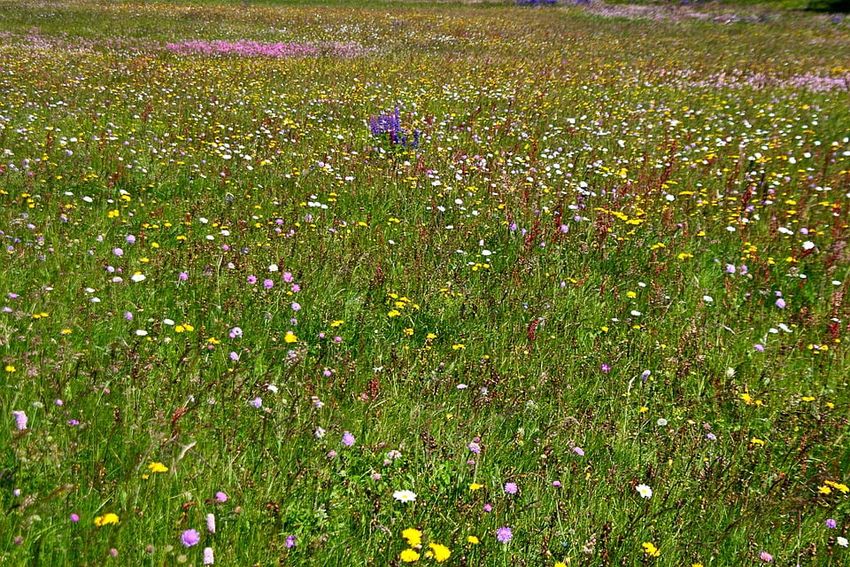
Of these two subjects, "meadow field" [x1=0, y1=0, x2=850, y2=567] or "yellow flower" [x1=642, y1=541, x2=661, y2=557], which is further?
"meadow field" [x1=0, y1=0, x2=850, y2=567]

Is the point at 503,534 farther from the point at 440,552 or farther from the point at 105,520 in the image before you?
Result: the point at 105,520

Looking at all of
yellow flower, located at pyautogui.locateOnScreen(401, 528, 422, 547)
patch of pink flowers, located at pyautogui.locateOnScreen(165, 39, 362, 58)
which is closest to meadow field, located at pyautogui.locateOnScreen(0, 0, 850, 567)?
yellow flower, located at pyautogui.locateOnScreen(401, 528, 422, 547)

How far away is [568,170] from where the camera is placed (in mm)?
7691

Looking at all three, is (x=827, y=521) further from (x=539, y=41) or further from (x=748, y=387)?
(x=539, y=41)

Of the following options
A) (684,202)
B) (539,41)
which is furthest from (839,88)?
(539,41)

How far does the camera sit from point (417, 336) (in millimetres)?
4230

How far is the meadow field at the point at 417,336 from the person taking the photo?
2.58 m

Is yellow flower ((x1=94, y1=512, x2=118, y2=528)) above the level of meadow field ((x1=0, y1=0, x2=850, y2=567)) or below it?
above

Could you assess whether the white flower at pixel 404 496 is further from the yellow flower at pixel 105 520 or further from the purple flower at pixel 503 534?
the yellow flower at pixel 105 520

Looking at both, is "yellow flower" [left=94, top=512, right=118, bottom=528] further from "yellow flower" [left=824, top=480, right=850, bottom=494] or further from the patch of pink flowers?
the patch of pink flowers

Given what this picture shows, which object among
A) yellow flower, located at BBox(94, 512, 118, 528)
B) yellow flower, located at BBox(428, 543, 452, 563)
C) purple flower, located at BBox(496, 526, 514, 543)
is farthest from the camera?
purple flower, located at BBox(496, 526, 514, 543)

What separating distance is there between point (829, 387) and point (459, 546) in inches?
114

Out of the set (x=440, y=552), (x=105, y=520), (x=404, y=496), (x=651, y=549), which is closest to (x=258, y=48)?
(x=404, y=496)

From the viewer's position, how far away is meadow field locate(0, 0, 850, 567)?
8.45 feet
